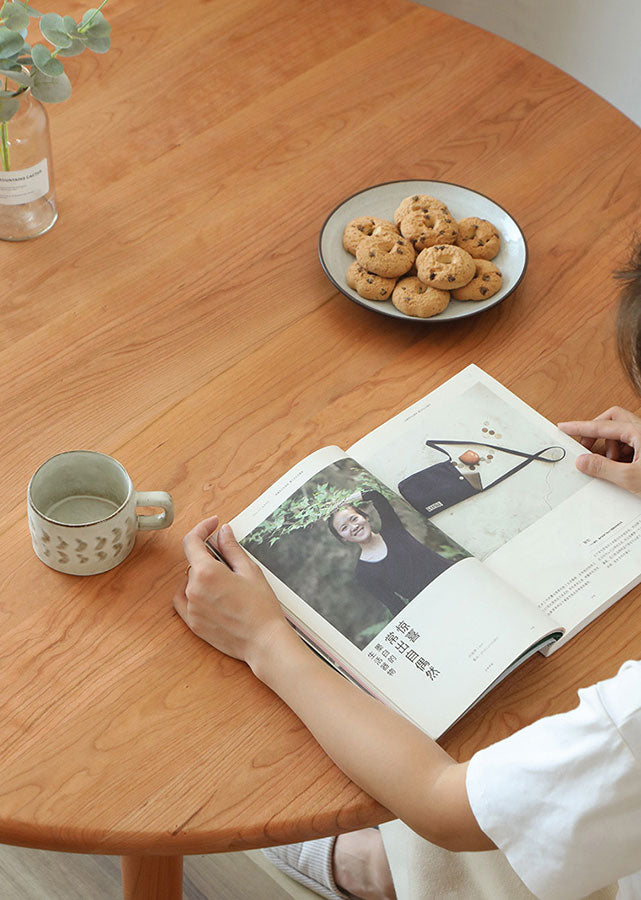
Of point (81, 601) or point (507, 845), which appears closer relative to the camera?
point (507, 845)

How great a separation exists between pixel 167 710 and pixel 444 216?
0.70m

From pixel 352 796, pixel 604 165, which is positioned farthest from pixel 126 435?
pixel 604 165

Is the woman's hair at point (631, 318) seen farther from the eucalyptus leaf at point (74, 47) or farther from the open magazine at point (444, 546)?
the eucalyptus leaf at point (74, 47)

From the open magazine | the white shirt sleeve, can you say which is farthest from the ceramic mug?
the white shirt sleeve

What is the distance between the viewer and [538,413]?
1.09m

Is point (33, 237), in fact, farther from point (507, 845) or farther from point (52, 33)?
point (507, 845)

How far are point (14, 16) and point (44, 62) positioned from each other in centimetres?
6

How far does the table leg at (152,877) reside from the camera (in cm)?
116

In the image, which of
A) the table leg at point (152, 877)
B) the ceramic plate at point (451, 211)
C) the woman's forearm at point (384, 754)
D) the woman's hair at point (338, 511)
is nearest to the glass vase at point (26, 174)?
the ceramic plate at point (451, 211)

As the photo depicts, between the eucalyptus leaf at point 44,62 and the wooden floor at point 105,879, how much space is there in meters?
1.10

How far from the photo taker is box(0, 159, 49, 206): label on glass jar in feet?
3.73

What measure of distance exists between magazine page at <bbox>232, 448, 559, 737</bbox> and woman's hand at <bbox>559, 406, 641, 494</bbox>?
197 millimetres

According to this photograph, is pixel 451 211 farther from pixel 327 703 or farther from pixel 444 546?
pixel 327 703

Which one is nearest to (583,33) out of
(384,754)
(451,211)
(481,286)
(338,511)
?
(451,211)
